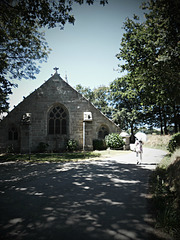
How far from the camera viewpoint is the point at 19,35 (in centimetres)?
846

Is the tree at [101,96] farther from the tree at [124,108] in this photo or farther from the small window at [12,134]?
the small window at [12,134]

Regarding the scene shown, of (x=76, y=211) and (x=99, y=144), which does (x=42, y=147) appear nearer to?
(x=99, y=144)

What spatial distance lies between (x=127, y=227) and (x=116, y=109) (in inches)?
1282

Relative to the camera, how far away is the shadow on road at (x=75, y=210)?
2326 millimetres

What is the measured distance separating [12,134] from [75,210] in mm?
15381

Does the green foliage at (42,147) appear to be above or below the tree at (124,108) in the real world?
below

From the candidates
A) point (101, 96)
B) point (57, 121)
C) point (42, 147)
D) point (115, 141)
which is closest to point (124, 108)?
point (101, 96)

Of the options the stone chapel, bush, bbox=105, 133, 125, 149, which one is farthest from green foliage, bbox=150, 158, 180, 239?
the stone chapel

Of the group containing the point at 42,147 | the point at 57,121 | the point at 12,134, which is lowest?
the point at 42,147

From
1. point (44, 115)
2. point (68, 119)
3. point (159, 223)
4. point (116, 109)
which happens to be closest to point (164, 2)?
point (159, 223)

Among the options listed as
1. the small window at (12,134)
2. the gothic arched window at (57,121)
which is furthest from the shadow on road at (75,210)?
the small window at (12,134)

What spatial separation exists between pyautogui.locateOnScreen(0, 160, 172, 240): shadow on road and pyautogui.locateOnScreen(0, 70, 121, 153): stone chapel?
1073 cm

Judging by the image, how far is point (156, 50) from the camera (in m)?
7.92

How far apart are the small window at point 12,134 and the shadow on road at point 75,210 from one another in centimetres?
1203
